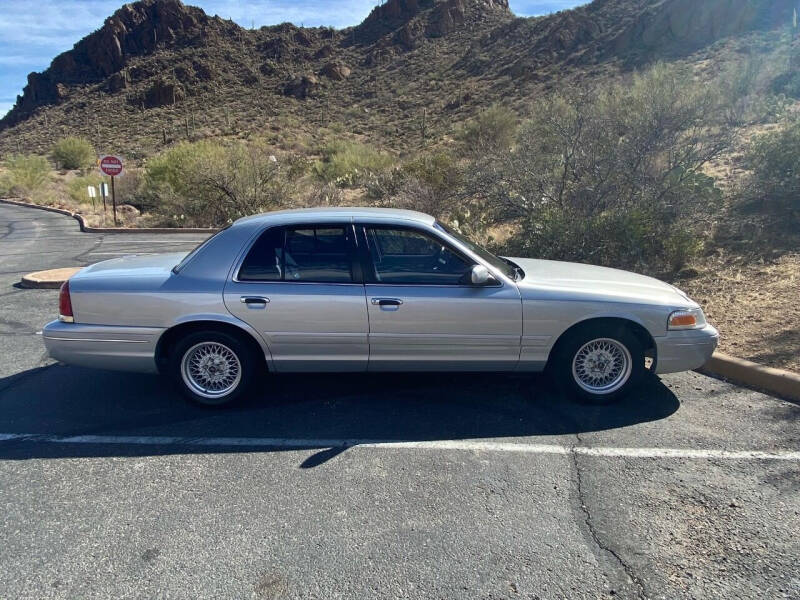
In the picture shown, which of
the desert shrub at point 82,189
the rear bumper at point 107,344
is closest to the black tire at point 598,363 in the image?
the rear bumper at point 107,344

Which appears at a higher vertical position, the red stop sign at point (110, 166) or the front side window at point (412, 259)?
the red stop sign at point (110, 166)

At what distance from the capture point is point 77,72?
222 feet

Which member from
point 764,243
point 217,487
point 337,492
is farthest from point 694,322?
point 764,243

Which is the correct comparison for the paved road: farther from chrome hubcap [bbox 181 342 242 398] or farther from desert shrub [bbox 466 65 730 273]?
desert shrub [bbox 466 65 730 273]

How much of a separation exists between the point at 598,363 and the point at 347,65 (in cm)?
6208

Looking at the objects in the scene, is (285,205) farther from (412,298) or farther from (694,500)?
(694,500)

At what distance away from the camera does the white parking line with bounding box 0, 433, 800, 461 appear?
3.92 m

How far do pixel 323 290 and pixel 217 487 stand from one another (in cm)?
159

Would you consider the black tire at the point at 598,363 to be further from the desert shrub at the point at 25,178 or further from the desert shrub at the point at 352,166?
the desert shrub at the point at 25,178

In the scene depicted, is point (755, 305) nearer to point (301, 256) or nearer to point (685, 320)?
point (685, 320)

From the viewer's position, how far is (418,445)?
13.3ft

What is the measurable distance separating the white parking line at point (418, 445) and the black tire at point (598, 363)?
70 centimetres

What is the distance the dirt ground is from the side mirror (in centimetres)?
293

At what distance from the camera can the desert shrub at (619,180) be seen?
894cm
